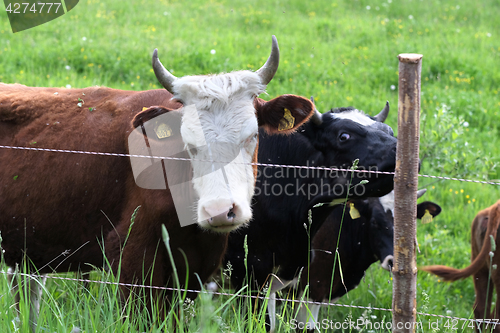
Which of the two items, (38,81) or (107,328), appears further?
(38,81)

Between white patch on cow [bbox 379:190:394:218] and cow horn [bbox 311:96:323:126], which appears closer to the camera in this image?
cow horn [bbox 311:96:323:126]

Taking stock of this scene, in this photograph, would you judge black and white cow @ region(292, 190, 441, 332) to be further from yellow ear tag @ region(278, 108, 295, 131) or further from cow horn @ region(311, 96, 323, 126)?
yellow ear tag @ region(278, 108, 295, 131)

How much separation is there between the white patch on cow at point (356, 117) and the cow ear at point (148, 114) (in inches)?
58.0

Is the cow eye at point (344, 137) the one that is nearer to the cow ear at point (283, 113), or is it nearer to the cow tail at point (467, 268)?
the cow ear at point (283, 113)

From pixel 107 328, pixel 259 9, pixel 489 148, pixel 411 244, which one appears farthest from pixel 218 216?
pixel 259 9

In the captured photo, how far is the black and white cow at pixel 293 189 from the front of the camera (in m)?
3.79

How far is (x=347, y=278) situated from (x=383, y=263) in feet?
1.72

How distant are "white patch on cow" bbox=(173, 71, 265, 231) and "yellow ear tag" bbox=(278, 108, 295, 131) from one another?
14.8 inches

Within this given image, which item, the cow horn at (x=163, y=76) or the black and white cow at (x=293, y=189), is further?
the black and white cow at (x=293, y=189)

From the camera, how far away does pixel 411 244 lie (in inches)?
83.5

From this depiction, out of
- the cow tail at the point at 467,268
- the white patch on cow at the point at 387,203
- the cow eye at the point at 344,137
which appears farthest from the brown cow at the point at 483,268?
the cow eye at the point at 344,137

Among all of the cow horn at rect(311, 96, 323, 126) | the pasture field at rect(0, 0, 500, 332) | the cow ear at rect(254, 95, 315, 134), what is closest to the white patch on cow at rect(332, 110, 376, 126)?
the cow horn at rect(311, 96, 323, 126)

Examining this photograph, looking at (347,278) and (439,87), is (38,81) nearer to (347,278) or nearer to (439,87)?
(347,278)

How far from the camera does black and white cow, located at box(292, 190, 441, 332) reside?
13.7ft
